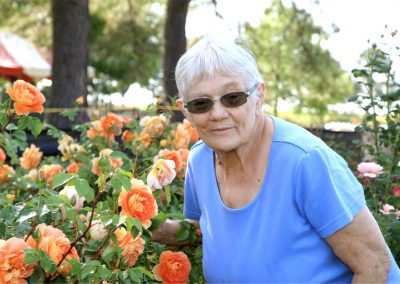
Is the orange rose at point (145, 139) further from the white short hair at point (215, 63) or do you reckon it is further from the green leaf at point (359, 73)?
the white short hair at point (215, 63)

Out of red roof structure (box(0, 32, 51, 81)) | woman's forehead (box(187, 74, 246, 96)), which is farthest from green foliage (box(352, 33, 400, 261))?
red roof structure (box(0, 32, 51, 81))

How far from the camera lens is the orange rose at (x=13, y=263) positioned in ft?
5.10

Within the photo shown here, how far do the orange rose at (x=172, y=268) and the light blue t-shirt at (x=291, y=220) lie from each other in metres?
0.14

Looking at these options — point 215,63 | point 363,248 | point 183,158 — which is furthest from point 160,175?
point 183,158

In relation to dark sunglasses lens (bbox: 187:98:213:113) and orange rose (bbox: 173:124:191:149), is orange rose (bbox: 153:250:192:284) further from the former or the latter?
orange rose (bbox: 173:124:191:149)

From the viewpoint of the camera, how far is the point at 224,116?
1.94 metres

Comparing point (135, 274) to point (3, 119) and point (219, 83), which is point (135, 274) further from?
point (3, 119)

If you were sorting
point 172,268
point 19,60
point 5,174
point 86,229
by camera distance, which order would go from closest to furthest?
point 86,229 < point 172,268 < point 5,174 < point 19,60

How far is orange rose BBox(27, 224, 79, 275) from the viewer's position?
63.7 inches

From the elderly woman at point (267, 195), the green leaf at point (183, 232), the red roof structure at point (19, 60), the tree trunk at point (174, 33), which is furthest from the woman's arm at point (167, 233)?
the red roof structure at point (19, 60)

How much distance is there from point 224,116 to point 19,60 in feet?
37.6

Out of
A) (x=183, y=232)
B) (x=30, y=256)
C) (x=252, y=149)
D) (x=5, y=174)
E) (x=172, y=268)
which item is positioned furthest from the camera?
(x=5, y=174)

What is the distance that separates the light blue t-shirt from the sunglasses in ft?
0.49

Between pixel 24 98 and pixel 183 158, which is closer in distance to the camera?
pixel 24 98
